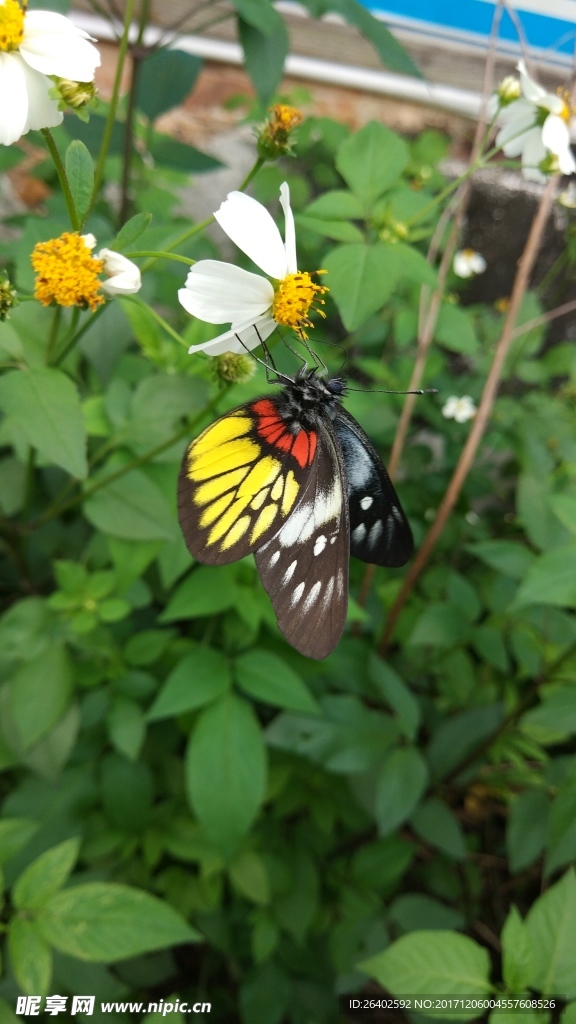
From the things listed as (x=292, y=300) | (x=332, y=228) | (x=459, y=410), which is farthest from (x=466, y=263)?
(x=292, y=300)

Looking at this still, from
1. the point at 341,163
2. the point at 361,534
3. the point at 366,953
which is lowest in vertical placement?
the point at 366,953

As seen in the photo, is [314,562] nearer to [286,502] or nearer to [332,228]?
[286,502]

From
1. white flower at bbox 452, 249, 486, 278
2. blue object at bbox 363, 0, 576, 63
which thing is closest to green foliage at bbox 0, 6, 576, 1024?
white flower at bbox 452, 249, 486, 278

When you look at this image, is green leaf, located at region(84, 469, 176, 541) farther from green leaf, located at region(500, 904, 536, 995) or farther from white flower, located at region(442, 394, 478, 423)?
white flower, located at region(442, 394, 478, 423)

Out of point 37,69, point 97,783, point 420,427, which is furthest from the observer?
point 420,427

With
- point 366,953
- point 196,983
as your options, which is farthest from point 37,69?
point 196,983

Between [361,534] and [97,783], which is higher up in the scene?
[361,534]

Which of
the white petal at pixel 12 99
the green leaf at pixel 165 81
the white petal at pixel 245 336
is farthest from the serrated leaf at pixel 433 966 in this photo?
the green leaf at pixel 165 81

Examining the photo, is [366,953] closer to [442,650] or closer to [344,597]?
[442,650]
